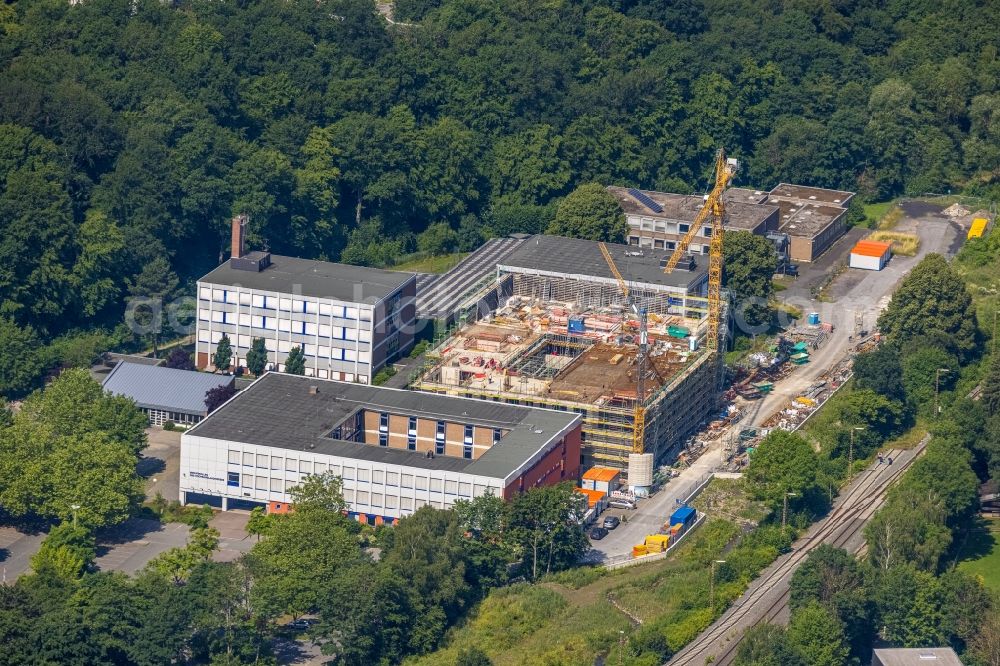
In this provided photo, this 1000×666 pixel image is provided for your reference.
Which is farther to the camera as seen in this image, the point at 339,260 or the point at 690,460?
the point at 339,260

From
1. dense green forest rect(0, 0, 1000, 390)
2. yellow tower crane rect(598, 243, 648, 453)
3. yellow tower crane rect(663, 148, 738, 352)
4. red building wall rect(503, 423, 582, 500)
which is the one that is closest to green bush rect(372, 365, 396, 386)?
dense green forest rect(0, 0, 1000, 390)

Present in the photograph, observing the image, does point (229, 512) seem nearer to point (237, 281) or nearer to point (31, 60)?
point (237, 281)

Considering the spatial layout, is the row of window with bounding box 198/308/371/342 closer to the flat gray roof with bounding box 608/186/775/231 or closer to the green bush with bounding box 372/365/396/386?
the green bush with bounding box 372/365/396/386

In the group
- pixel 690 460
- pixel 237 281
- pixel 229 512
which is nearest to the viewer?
pixel 229 512

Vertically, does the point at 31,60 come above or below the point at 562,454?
above

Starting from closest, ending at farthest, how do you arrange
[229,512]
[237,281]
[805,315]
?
[229,512], [237,281], [805,315]

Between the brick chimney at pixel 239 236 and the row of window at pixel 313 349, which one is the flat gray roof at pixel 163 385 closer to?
the row of window at pixel 313 349

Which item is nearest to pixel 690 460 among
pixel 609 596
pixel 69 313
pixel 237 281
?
pixel 609 596

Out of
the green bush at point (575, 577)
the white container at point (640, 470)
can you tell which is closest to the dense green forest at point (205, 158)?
the white container at point (640, 470)
